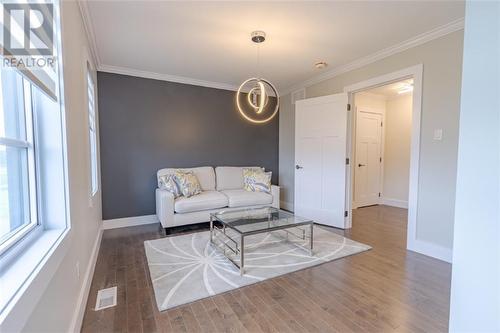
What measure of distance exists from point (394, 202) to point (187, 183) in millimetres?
4465

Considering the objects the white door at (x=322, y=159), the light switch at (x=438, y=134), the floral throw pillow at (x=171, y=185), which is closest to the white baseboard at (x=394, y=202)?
the white door at (x=322, y=159)

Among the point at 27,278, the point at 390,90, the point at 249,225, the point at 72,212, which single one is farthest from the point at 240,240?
the point at 390,90

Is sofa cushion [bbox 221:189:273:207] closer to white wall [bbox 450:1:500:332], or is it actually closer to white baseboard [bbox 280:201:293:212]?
white baseboard [bbox 280:201:293:212]

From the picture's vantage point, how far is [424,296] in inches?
75.5

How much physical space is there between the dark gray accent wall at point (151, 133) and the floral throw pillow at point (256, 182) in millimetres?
574

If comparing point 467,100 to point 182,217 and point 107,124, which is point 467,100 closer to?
point 182,217

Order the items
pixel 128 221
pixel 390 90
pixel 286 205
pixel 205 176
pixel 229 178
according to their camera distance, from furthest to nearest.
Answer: pixel 286 205 < pixel 390 90 < pixel 229 178 < pixel 205 176 < pixel 128 221

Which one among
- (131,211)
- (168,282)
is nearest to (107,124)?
(131,211)

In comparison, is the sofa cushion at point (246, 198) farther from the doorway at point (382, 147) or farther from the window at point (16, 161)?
the window at point (16, 161)

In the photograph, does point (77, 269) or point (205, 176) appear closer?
point (77, 269)

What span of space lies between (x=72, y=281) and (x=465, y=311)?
2032mm

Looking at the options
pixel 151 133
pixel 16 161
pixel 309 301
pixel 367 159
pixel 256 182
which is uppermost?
pixel 151 133

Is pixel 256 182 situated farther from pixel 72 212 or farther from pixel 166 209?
pixel 72 212

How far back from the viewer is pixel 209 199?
3586 millimetres
